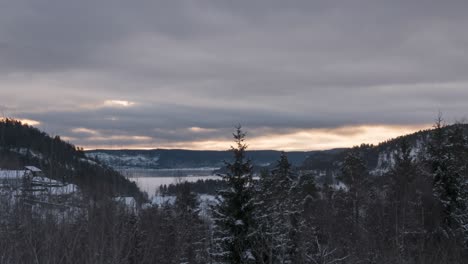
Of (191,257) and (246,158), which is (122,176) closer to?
(246,158)

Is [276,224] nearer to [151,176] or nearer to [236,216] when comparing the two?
[236,216]

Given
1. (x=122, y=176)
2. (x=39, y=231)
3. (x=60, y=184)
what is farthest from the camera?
(x=122, y=176)

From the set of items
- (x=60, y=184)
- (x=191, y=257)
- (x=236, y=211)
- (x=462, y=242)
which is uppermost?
(x=60, y=184)

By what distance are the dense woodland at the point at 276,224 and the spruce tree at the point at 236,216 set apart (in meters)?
0.04

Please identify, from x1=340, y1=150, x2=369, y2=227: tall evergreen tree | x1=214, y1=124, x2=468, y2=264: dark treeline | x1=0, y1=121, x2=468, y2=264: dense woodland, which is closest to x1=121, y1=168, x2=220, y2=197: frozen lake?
x1=0, y1=121, x2=468, y2=264: dense woodland

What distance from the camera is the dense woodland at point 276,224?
1314 centimetres

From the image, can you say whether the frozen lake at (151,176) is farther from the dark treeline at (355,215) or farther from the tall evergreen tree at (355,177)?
the tall evergreen tree at (355,177)

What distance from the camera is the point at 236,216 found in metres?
22.4

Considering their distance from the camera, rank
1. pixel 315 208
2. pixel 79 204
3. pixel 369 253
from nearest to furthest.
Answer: pixel 79 204 < pixel 369 253 < pixel 315 208

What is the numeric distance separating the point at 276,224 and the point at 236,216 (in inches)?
73.6

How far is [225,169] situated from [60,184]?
770 centimetres

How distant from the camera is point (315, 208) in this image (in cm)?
5012

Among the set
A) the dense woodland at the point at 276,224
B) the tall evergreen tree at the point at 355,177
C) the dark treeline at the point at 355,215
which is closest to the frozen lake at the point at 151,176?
the dense woodland at the point at 276,224

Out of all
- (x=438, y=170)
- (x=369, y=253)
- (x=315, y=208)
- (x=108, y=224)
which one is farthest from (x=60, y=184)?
(x=315, y=208)
